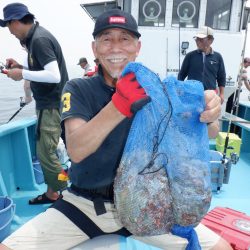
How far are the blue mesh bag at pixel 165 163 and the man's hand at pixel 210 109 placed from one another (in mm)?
29

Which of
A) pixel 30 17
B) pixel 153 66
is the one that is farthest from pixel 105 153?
pixel 153 66

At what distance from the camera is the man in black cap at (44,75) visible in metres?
2.88

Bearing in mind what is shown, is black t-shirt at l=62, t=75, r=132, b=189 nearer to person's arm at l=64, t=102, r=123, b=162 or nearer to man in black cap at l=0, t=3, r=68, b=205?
person's arm at l=64, t=102, r=123, b=162

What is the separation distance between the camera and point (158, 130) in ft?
4.28

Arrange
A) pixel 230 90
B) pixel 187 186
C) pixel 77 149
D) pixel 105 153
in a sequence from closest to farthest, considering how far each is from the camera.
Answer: pixel 187 186 → pixel 77 149 → pixel 105 153 → pixel 230 90

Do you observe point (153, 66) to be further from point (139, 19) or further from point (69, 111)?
point (69, 111)

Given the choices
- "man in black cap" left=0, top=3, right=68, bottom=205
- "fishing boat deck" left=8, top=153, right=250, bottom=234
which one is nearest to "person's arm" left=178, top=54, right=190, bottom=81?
"fishing boat deck" left=8, top=153, right=250, bottom=234

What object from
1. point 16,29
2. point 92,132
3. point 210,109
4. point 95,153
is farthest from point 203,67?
point 92,132

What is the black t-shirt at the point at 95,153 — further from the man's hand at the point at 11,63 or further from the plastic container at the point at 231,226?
the man's hand at the point at 11,63

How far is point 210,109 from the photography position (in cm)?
137

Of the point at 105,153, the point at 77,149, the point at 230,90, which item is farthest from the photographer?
the point at 230,90

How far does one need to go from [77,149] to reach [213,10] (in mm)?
7007

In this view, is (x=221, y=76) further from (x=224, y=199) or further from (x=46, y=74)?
(x=46, y=74)

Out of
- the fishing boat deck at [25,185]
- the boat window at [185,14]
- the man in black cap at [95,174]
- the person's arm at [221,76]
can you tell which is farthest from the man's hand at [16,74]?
the boat window at [185,14]
